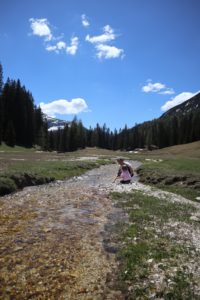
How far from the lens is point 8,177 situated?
26.7 meters

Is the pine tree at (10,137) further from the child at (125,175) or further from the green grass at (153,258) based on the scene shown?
the green grass at (153,258)

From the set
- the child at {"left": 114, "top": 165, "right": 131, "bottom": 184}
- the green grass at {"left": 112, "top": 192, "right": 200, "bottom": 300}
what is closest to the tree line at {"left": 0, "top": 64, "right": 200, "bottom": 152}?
the child at {"left": 114, "top": 165, "right": 131, "bottom": 184}

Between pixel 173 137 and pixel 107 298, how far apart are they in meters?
155

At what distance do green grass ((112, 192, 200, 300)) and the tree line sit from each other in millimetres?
84956

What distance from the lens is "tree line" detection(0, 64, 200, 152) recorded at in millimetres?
110488

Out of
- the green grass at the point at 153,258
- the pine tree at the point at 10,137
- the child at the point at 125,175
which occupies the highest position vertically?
the pine tree at the point at 10,137

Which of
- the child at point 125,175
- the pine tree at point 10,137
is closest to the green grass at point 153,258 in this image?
the child at point 125,175

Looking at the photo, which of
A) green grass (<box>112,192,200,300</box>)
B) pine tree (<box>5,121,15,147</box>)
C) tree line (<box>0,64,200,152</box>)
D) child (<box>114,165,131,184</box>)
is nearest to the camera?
green grass (<box>112,192,200,300</box>)

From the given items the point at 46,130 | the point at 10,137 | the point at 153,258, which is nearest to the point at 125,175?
the point at 153,258

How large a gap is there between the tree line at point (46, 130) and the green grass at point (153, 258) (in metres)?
85.0

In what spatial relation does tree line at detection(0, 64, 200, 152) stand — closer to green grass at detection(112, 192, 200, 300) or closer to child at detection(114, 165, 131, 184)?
child at detection(114, 165, 131, 184)

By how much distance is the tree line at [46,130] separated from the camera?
362 feet

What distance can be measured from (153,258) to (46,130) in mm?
137534

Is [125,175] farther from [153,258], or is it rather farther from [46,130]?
[46,130]
